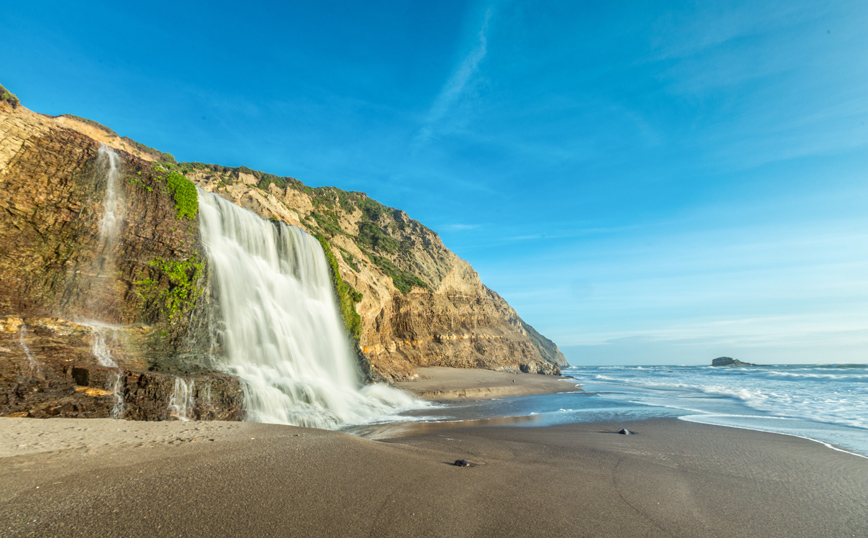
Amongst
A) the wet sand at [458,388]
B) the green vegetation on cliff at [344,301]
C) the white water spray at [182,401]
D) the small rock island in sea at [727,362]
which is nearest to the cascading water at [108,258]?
the white water spray at [182,401]

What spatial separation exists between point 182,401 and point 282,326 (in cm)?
681

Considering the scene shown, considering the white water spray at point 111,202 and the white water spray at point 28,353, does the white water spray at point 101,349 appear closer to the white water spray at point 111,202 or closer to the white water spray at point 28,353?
the white water spray at point 28,353

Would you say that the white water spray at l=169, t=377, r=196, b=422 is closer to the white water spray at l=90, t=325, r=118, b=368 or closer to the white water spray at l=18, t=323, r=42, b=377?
the white water spray at l=90, t=325, r=118, b=368

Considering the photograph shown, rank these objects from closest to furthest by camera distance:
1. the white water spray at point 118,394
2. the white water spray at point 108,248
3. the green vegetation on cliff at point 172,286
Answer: the white water spray at point 118,394, the white water spray at point 108,248, the green vegetation on cliff at point 172,286

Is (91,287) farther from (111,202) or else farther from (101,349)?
(111,202)

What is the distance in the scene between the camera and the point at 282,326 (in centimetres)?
1571

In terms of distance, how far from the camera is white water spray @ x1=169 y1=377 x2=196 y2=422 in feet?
28.7

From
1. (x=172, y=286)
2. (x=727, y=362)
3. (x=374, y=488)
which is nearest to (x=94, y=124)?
(x=172, y=286)

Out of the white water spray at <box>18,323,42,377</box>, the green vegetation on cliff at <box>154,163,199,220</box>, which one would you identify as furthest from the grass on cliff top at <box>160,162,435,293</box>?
Result: the white water spray at <box>18,323,42,377</box>

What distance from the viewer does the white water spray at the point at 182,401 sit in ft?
28.7

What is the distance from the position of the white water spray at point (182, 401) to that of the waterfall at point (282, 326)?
58.1 inches

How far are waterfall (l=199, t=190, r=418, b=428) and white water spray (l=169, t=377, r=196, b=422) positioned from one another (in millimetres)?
1475

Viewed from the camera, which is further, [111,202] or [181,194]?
[181,194]

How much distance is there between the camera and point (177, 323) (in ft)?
38.2
